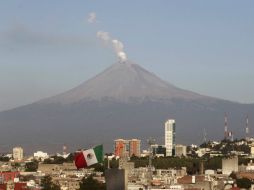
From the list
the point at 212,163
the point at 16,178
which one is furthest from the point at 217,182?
the point at 212,163

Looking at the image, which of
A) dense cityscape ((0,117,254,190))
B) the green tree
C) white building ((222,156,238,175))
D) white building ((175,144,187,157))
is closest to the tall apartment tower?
dense cityscape ((0,117,254,190))

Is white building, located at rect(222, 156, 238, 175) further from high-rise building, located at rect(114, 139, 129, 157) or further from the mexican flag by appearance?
the mexican flag

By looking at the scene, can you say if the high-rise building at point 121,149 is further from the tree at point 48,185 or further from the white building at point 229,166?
the tree at point 48,185

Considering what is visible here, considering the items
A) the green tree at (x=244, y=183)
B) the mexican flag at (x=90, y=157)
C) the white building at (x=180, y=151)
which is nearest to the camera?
the mexican flag at (x=90, y=157)

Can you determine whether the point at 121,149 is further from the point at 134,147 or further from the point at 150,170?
the point at 150,170

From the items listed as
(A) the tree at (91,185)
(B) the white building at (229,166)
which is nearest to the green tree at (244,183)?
(B) the white building at (229,166)

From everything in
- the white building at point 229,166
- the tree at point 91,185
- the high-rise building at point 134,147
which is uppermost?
the high-rise building at point 134,147

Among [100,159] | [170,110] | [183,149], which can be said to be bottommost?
[100,159]

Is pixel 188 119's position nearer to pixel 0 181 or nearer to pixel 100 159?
pixel 0 181
